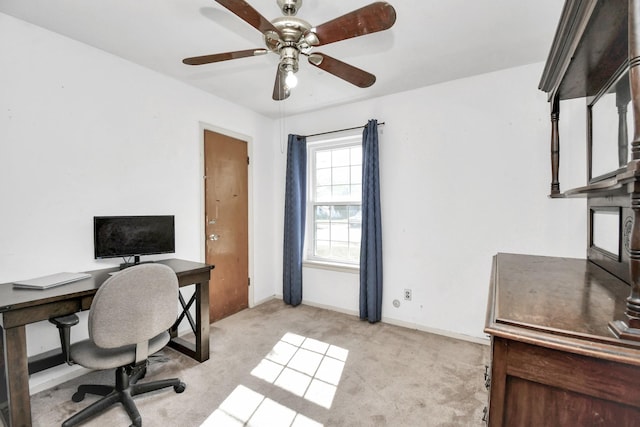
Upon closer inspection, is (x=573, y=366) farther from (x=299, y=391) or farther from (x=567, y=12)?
(x=299, y=391)

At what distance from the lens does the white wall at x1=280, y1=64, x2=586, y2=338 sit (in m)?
2.40

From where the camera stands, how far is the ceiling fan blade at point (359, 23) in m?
1.15

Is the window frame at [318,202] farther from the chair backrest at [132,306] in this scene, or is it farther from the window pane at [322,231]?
the chair backrest at [132,306]

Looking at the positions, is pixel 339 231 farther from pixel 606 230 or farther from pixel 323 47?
pixel 606 230

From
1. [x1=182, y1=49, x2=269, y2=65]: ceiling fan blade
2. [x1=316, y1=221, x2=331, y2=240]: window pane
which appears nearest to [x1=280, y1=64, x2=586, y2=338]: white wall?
[x1=316, y1=221, x2=331, y2=240]: window pane

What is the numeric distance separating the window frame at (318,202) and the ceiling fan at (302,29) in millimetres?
1762

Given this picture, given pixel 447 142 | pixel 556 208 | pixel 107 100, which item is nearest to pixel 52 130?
pixel 107 100

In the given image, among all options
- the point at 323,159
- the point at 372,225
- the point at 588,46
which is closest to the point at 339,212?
the point at 372,225

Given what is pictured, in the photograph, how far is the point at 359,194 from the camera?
135 inches

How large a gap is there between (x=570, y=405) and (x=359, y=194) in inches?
113

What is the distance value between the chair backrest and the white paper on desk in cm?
49

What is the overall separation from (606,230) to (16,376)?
3.14m

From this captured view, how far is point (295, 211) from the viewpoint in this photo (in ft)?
11.9

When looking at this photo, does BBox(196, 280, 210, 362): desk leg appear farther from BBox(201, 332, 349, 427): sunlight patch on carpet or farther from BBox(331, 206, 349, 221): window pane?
BBox(331, 206, 349, 221): window pane
